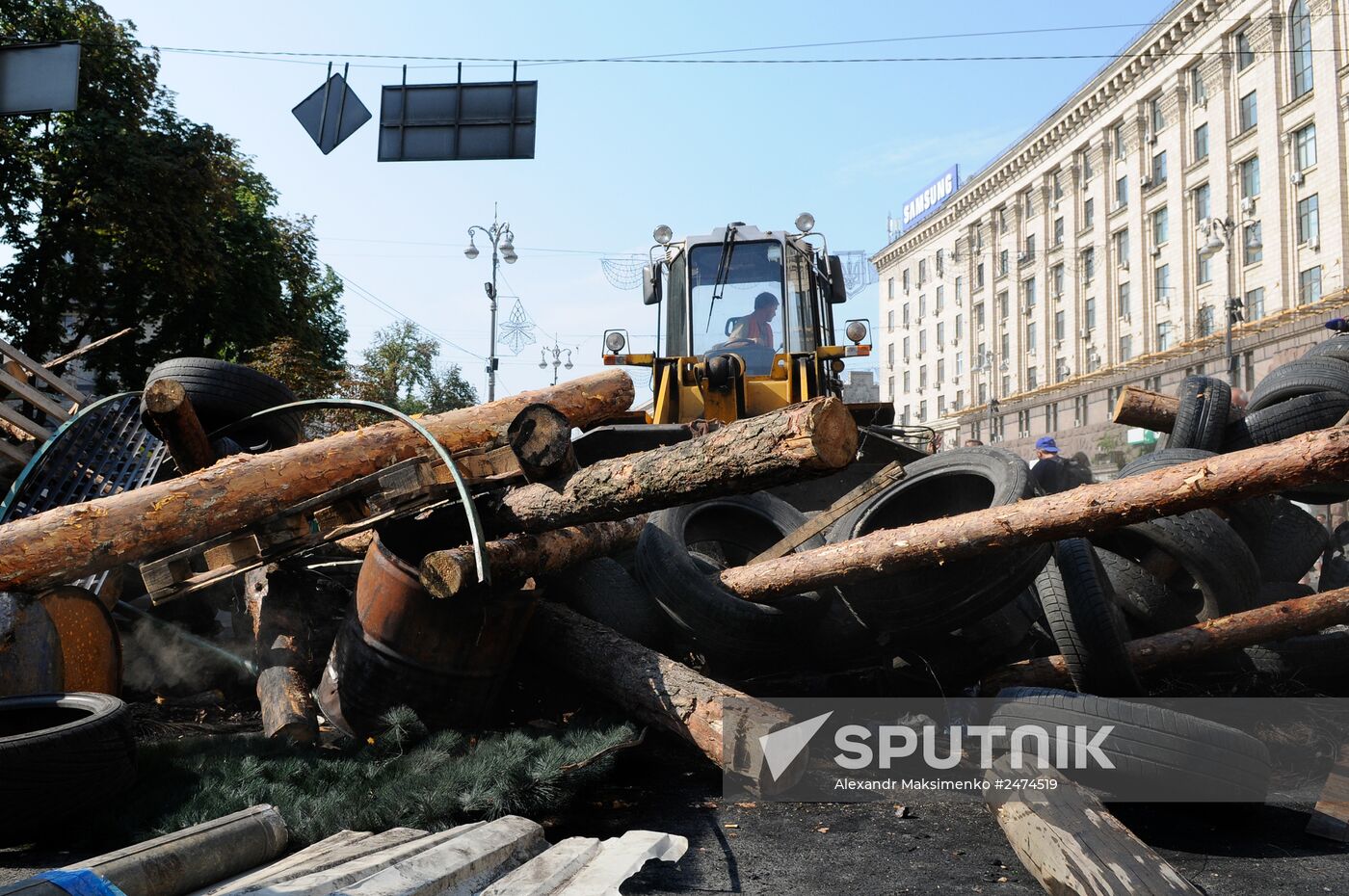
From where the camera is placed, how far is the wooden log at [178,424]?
5406 mm

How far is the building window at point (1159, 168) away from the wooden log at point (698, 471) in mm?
44336

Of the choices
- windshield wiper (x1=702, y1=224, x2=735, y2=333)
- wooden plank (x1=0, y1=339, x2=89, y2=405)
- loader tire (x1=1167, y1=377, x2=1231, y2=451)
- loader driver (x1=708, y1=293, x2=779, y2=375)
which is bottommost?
loader tire (x1=1167, y1=377, x2=1231, y2=451)

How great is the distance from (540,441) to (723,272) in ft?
17.6

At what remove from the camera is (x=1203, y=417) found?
6.49 metres

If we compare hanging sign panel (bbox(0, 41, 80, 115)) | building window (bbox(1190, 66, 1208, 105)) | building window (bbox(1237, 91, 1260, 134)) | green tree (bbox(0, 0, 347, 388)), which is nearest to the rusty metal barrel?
hanging sign panel (bbox(0, 41, 80, 115))

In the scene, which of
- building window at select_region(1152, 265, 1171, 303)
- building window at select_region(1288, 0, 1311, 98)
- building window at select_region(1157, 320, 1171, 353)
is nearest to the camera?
building window at select_region(1288, 0, 1311, 98)

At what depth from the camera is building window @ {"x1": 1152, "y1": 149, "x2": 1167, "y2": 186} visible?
41.8 metres

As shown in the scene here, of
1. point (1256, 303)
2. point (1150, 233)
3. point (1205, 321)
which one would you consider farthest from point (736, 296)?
point (1150, 233)

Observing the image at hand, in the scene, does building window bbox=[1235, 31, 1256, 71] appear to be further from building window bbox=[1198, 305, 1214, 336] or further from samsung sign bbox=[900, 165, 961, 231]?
samsung sign bbox=[900, 165, 961, 231]

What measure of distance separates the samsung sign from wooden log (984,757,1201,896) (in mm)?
64318

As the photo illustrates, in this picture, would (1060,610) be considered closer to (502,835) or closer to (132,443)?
(502,835)

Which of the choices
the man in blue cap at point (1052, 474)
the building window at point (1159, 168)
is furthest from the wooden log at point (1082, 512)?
the building window at point (1159, 168)

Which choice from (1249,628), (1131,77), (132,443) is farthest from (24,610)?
(1131,77)

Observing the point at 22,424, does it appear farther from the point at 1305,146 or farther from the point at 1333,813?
the point at 1305,146
